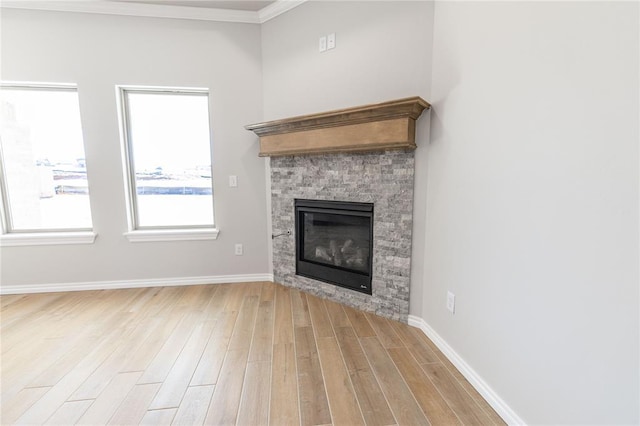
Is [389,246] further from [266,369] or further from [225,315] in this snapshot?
[225,315]

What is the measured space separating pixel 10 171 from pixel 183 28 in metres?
2.15

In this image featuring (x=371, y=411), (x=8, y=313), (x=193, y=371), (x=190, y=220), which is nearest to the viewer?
(x=371, y=411)

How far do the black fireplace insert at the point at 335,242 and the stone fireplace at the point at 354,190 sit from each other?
0.01 meters

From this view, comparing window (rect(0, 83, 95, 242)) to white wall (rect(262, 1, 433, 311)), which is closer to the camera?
white wall (rect(262, 1, 433, 311))

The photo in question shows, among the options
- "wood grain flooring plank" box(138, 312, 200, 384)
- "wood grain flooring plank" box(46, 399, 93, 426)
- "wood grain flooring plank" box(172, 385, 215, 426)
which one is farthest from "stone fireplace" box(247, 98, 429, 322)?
"wood grain flooring plank" box(46, 399, 93, 426)

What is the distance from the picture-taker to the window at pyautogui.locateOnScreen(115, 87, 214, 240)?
277 cm

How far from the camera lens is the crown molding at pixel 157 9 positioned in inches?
94.9

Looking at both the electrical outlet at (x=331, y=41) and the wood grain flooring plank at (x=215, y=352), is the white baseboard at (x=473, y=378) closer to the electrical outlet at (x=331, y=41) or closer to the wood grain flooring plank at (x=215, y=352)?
the wood grain flooring plank at (x=215, y=352)

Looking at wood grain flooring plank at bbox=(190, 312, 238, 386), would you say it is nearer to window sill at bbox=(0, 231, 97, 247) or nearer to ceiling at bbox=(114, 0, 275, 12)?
window sill at bbox=(0, 231, 97, 247)

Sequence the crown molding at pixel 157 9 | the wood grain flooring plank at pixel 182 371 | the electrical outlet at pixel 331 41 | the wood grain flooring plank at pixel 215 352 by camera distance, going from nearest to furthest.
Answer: the wood grain flooring plank at pixel 182 371 < the wood grain flooring plank at pixel 215 352 < the electrical outlet at pixel 331 41 < the crown molding at pixel 157 9

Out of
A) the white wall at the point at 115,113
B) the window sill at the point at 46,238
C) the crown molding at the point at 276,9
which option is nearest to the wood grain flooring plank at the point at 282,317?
the white wall at the point at 115,113

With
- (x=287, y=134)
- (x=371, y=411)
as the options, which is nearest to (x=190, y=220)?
(x=287, y=134)

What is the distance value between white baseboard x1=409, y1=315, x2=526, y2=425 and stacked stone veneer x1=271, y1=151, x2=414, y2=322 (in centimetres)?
21

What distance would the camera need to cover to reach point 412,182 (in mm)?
1997
